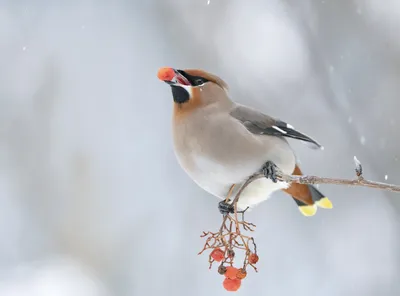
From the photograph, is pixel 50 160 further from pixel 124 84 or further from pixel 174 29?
pixel 174 29

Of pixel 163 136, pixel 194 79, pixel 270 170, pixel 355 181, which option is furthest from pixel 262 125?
pixel 163 136

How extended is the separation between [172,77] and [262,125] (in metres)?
0.54

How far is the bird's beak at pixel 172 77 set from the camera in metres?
1.47

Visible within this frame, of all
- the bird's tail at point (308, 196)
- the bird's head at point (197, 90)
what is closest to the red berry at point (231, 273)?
the bird's head at point (197, 90)

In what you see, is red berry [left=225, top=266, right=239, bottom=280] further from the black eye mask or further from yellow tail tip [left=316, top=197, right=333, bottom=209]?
yellow tail tip [left=316, top=197, right=333, bottom=209]

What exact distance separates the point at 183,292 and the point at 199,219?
54cm

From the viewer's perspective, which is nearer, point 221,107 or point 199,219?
point 221,107

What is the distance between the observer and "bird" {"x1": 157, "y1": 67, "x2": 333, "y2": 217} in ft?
5.75

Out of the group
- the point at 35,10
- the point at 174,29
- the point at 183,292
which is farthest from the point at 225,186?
the point at 35,10

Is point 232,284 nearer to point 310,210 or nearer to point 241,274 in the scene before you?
point 241,274

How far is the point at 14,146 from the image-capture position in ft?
17.4

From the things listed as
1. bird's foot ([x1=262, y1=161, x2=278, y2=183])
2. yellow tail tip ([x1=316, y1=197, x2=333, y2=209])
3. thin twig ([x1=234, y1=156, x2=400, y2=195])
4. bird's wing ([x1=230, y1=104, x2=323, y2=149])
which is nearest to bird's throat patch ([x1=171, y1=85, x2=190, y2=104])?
bird's wing ([x1=230, y1=104, x2=323, y2=149])

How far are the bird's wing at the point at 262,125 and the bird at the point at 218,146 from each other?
0.04ft

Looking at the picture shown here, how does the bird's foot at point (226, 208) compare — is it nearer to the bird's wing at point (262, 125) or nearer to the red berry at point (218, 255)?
the red berry at point (218, 255)
